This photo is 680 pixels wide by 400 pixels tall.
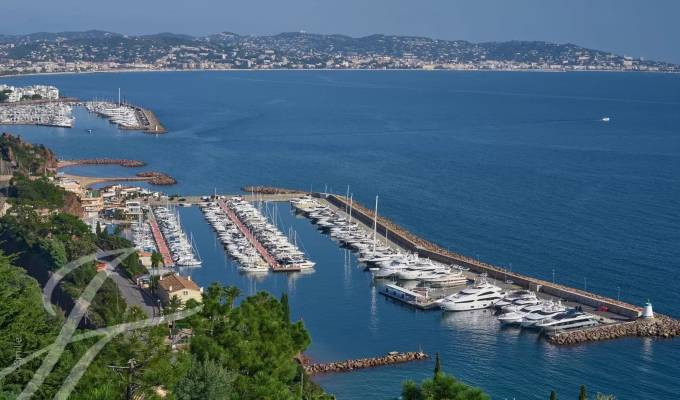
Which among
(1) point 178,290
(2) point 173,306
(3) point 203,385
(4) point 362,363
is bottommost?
(4) point 362,363

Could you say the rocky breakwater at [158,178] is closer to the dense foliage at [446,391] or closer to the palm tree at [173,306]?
the palm tree at [173,306]

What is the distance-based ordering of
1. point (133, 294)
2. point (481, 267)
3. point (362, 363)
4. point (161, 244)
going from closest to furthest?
point (362, 363) → point (133, 294) → point (481, 267) → point (161, 244)

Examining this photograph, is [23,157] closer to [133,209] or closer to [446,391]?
[133,209]

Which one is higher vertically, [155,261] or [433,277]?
[155,261]

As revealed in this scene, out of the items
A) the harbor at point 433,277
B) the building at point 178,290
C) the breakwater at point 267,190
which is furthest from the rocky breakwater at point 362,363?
the breakwater at point 267,190

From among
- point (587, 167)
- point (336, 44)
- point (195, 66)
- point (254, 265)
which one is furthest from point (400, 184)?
point (336, 44)

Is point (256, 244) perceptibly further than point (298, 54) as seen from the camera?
No

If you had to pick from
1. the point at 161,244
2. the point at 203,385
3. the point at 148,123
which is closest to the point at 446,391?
the point at 203,385
